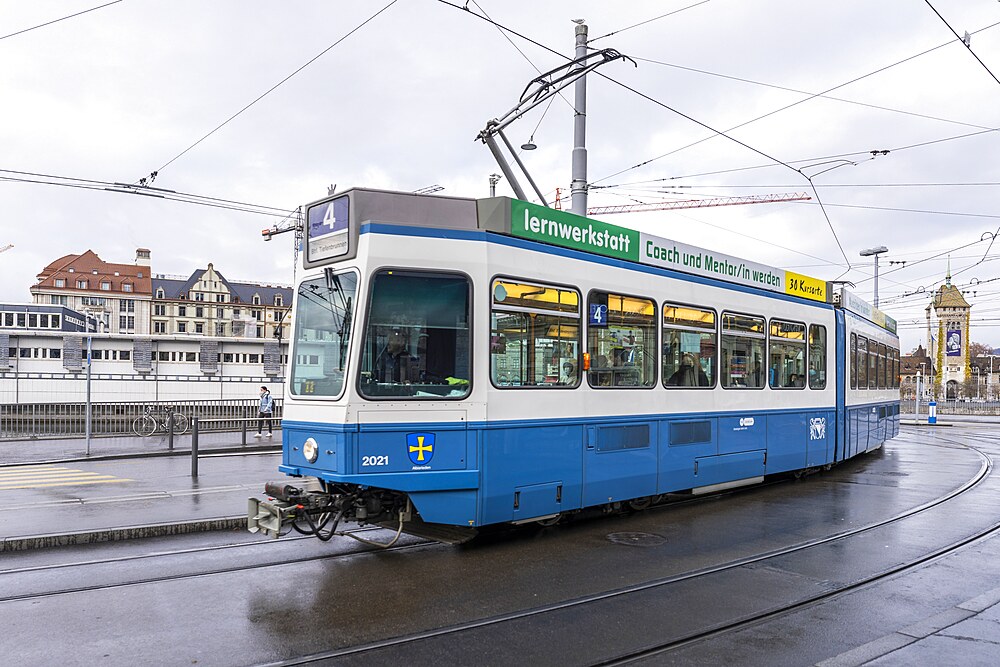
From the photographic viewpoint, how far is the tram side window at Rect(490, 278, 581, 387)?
772 centimetres

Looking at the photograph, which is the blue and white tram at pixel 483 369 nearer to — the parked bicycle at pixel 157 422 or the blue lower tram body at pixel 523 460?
the blue lower tram body at pixel 523 460

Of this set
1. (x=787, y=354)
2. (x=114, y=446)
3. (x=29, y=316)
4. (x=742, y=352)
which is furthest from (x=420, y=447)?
(x=29, y=316)

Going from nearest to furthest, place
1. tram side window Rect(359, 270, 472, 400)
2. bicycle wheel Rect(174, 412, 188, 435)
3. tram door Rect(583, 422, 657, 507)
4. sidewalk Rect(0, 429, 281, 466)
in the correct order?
tram side window Rect(359, 270, 472, 400) < tram door Rect(583, 422, 657, 507) < sidewalk Rect(0, 429, 281, 466) < bicycle wheel Rect(174, 412, 188, 435)

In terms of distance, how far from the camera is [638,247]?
9.62 m

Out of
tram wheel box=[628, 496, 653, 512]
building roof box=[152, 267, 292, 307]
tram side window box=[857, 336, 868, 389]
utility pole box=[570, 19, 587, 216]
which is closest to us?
tram wheel box=[628, 496, 653, 512]

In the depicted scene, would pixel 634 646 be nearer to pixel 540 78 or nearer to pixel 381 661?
pixel 381 661

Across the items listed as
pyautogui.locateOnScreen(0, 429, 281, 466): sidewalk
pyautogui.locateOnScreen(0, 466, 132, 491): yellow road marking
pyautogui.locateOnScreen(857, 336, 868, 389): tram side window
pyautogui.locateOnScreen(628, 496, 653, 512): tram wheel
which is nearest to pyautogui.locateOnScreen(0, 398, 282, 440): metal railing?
pyautogui.locateOnScreen(0, 429, 281, 466): sidewalk

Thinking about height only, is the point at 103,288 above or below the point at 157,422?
above

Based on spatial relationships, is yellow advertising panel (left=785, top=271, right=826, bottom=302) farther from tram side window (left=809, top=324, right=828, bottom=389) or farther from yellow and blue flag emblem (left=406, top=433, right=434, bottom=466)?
yellow and blue flag emblem (left=406, top=433, right=434, bottom=466)

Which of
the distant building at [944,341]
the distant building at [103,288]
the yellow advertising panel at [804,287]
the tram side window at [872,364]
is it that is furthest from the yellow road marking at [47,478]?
the distant building at [103,288]

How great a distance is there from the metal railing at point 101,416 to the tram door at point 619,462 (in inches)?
541

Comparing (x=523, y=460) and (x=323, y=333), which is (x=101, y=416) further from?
(x=523, y=460)

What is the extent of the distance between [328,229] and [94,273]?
108566 mm

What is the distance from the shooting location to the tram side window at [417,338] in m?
7.14
